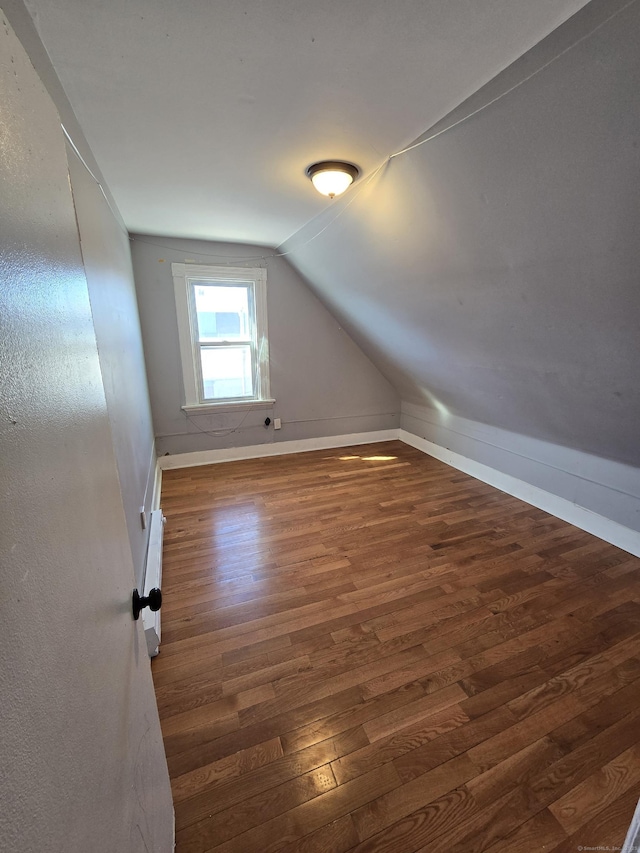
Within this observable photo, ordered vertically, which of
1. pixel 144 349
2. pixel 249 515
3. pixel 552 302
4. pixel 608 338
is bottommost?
pixel 249 515

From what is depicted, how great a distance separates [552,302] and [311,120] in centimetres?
133

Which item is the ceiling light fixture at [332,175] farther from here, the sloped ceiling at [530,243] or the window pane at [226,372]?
the window pane at [226,372]

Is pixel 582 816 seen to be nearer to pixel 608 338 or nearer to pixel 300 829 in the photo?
pixel 300 829

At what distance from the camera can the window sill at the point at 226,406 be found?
3709 millimetres

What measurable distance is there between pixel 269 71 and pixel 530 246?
120cm

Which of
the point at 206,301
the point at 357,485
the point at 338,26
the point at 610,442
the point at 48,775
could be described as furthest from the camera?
the point at 206,301

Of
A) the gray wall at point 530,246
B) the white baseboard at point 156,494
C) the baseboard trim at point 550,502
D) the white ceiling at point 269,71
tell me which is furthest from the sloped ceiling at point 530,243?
the white baseboard at point 156,494

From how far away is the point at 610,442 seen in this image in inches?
88.7

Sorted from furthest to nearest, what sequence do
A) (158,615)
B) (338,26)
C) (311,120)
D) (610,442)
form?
1. (610,442)
2. (158,615)
3. (311,120)
4. (338,26)

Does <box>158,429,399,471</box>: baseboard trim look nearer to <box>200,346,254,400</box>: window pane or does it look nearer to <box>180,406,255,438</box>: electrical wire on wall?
<box>180,406,255,438</box>: electrical wire on wall

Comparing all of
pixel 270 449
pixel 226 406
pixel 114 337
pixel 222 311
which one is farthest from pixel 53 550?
pixel 270 449

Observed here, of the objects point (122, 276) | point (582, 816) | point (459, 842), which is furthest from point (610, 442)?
point (122, 276)

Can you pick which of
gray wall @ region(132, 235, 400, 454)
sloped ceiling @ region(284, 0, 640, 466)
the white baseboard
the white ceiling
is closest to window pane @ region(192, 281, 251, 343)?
gray wall @ region(132, 235, 400, 454)

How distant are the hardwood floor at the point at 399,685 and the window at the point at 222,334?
1.60 metres
